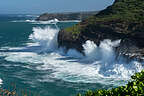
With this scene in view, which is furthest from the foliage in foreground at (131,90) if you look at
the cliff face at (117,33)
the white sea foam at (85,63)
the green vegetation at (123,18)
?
the green vegetation at (123,18)

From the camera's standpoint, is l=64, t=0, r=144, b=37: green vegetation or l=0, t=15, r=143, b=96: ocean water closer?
l=0, t=15, r=143, b=96: ocean water

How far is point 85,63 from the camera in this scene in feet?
115

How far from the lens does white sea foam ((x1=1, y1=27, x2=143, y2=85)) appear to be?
2838 cm

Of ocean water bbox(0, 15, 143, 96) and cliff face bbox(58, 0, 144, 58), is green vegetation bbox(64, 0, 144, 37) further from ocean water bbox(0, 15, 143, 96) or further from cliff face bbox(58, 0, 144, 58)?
ocean water bbox(0, 15, 143, 96)

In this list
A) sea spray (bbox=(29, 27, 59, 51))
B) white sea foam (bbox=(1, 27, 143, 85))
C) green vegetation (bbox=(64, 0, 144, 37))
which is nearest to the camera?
white sea foam (bbox=(1, 27, 143, 85))

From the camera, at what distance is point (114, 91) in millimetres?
7797

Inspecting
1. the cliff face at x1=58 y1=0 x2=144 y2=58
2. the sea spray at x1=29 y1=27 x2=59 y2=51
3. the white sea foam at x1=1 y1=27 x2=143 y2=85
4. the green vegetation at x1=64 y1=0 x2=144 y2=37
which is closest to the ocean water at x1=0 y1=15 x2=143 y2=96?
the white sea foam at x1=1 y1=27 x2=143 y2=85

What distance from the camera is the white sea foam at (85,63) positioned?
28.4m

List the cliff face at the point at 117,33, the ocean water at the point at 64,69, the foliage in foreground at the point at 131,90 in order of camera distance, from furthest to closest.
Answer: the cliff face at the point at 117,33 < the ocean water at the point at 64,69 < the foliage in foreground at the point at 131,90

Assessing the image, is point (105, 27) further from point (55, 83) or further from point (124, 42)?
point (55, 83)

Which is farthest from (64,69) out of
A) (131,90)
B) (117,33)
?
(131,90)

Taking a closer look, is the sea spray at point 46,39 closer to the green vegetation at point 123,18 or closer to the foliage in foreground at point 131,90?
the green vegetation at point 123,18

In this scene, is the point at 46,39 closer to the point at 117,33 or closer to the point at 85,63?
the point at 117,33

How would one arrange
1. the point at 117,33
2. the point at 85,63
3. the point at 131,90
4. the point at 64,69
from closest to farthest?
the point at 131,90
the point at 64,69
the point at 85,63
the point at 117,33
